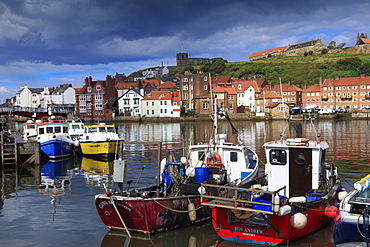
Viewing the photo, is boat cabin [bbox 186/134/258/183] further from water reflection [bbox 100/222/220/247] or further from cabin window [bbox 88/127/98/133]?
cabin window [bbox 88/127/98/133]

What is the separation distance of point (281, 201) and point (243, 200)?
151 cm

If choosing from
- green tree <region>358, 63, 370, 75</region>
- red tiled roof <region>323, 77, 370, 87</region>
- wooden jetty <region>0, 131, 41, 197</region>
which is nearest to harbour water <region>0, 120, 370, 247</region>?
wooden jetty <region>0, 131, 41, 197</region>

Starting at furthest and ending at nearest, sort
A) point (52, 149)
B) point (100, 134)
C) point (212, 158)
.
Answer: point (100, 134), point (52, 149), point (212, 158)

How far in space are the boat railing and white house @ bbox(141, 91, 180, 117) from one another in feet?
280

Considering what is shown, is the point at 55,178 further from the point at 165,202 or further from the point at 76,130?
the point at 76,130

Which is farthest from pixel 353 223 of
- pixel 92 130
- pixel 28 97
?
pixel 28 97

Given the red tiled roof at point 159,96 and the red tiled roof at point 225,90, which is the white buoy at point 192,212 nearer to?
the red tiled roof at point 225,90

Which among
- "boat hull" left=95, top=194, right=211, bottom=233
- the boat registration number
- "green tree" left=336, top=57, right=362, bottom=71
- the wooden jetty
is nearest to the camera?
the boat registration number

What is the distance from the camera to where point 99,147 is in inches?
1336

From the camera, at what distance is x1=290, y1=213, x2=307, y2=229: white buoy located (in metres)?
12.3

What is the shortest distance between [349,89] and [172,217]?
101590 mm

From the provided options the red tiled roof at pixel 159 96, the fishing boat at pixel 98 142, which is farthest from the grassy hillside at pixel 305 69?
the fishing boat at pixel 98 142

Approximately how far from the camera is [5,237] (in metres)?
14.0

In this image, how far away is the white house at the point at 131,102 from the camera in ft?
355
